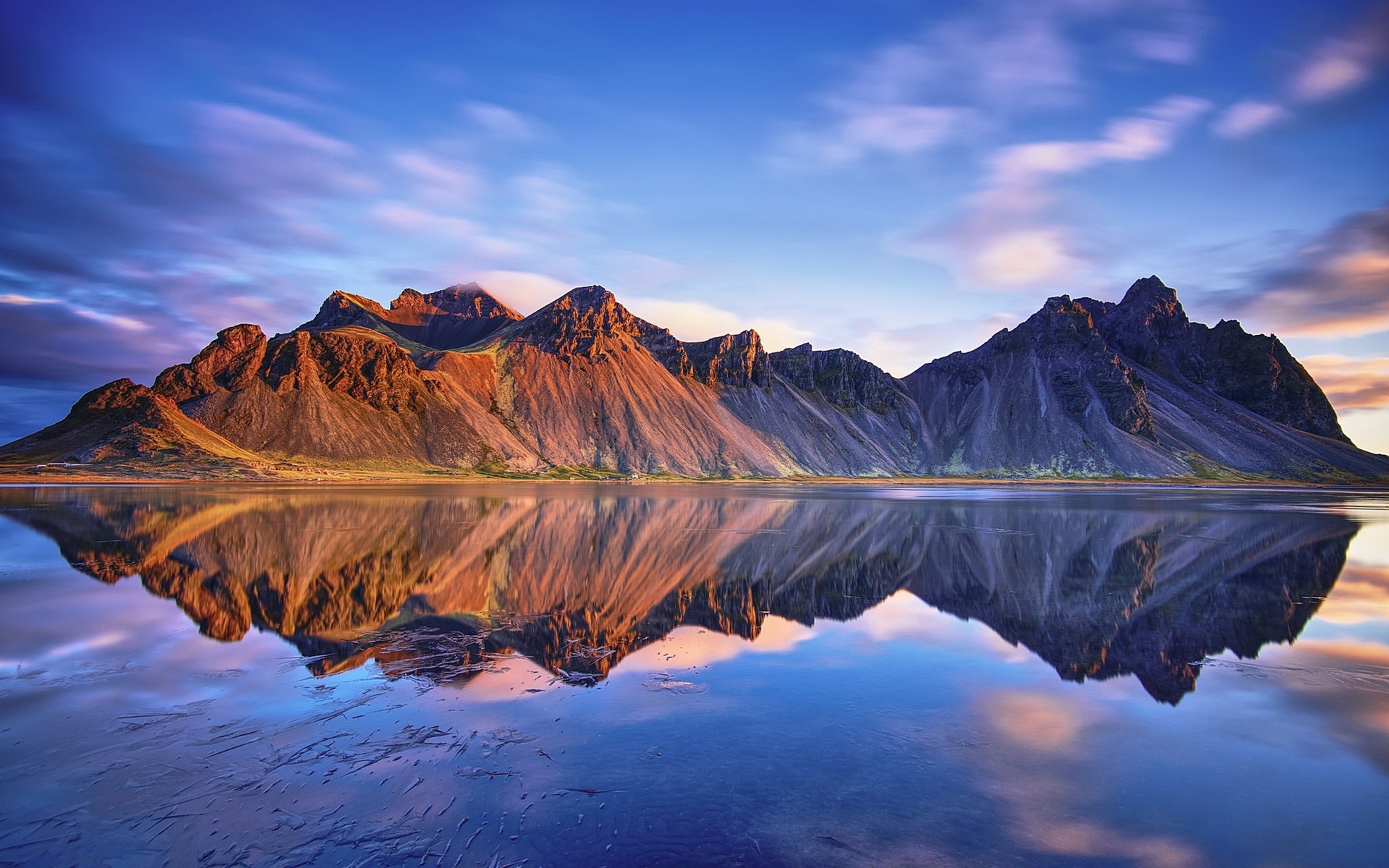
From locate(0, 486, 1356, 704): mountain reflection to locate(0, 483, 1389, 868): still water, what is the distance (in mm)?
205

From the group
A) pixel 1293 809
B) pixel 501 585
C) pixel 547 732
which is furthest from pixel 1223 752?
pixel 501 585

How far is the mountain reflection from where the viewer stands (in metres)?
17.6

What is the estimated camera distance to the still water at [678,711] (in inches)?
324

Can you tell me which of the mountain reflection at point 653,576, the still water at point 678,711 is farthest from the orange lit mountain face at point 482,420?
the still water at point 678,711

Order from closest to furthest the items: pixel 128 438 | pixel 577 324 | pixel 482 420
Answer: pixel 128 438 → pixel 482 420 → pixel 577 324

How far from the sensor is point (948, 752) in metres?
10.8

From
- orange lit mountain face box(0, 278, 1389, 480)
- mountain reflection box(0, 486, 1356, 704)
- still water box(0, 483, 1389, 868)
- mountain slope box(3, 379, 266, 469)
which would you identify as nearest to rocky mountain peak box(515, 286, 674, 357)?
orange lit mountain face box(0, 278, 1389, 480)

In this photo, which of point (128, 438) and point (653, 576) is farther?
point (128, 438)

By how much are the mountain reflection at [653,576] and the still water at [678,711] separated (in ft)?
0.67

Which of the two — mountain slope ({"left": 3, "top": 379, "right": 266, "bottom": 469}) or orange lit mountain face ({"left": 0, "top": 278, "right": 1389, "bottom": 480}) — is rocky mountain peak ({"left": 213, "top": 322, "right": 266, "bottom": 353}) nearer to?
orange lit mountain face ({"left": 0, "top": 278, "right": 1389, "bottom": 480})

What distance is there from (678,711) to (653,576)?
555 inches

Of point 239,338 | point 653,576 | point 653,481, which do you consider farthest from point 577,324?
point 653,576

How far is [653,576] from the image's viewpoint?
26.6 metres

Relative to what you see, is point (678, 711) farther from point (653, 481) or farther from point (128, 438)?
point (128, 438)
